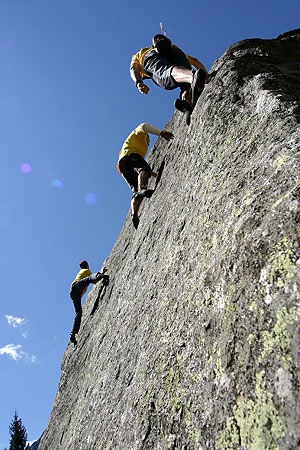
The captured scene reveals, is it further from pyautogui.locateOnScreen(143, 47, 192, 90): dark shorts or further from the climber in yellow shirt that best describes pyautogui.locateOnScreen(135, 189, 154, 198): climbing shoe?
pyautogui.locateOnScreen(143, 47, 192, 90): dark shorts

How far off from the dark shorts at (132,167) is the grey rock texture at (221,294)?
215 cm

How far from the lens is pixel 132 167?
837 cm

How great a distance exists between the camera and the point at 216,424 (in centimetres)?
218

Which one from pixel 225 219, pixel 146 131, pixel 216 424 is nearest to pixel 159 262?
pixel 225 219

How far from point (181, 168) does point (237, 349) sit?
3.89 meters

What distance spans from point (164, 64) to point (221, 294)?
5093 mm

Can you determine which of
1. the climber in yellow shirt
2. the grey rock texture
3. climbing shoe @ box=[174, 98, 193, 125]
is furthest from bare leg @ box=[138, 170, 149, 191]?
climbing shoe @ box=[174, 98, 193, 125]

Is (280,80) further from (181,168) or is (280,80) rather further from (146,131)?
(146,131)

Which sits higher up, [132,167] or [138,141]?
[138,141]

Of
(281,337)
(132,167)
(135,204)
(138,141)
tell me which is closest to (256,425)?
(281,337)

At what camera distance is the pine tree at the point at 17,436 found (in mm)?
41744

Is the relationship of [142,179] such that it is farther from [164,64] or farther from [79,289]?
[79,289]

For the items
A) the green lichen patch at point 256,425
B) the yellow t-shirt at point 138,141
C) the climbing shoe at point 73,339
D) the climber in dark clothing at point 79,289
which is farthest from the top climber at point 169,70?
the climbing shoe at point 73,339

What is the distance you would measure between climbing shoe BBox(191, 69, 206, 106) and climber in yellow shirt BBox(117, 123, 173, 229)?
2724 mm
